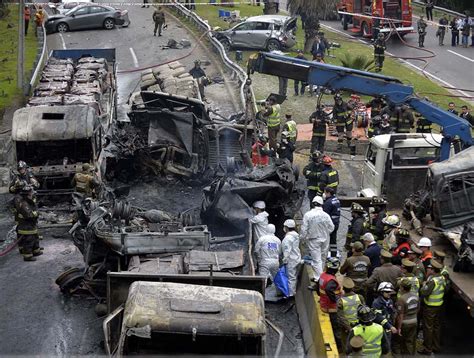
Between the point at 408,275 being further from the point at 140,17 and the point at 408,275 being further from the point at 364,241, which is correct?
the point at 140,17

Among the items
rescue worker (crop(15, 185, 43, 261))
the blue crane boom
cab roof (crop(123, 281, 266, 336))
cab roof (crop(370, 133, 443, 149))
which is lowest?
rescue worker (crop(15, 185, 43, 261))

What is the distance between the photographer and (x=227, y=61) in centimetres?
2838

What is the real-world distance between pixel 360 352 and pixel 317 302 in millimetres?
2032

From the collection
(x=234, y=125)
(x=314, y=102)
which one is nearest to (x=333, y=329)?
(x=234, y=125)

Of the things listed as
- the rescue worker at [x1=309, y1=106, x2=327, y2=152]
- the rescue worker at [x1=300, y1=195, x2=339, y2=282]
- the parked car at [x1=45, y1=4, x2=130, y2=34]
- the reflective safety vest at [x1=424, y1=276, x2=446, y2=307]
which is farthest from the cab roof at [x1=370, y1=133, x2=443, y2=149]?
the parked car at [x1=45, y1=4, x2=130, y2=34]

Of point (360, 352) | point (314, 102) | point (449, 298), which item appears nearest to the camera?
point (360, 352)

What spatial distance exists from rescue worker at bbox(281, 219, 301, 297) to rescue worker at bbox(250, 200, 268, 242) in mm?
676

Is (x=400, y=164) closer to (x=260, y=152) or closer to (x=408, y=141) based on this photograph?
(x=408, y=141)

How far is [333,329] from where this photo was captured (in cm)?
1141

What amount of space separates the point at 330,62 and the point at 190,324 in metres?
23.9

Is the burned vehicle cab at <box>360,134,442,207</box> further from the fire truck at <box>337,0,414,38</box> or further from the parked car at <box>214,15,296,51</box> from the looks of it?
the fire truck at <box>337,0,414,38</box>

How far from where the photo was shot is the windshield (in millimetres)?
15820

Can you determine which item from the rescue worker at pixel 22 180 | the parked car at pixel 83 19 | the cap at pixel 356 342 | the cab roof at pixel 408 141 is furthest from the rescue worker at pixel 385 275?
the parked car at pixel 83 19

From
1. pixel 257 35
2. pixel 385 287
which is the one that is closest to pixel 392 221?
pixel 385 287
